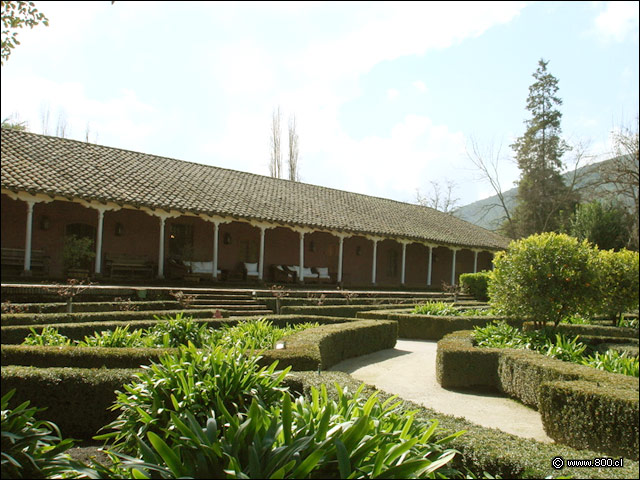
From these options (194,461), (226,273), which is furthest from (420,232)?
(194,461)

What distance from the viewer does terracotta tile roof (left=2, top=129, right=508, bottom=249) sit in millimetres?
16391

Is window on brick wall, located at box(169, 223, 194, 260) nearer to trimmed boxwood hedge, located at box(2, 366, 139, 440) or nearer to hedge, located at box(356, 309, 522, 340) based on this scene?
hedge, located at box(356, 309, 522, 340)

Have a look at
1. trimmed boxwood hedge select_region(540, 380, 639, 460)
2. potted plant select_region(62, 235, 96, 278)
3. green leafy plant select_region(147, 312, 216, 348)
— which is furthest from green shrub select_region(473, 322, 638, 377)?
potted plant select_region(62, 235, 96, 278)

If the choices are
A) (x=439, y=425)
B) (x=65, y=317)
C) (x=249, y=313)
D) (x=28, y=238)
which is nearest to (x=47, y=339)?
(x=65, y=317)

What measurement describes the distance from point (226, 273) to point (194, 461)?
1790 cm

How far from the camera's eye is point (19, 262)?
51.2 ft

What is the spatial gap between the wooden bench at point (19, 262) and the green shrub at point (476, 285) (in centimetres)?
1764

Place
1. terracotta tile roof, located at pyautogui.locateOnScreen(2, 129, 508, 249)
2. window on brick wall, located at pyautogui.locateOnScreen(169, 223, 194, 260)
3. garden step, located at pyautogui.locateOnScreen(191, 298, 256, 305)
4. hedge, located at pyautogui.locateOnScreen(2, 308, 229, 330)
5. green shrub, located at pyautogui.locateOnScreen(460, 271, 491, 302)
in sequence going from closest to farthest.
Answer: hedge, located at pyautogui.locateOnScreen(2, 308, 229, 330) → garden step, located at pyautogui.locateOnScreen(191, 298, 256, 305) → terracotta tile roof, located at pyautogui.locateOnScreen(2, 129, 508, 249) → window on brick wall, located at pyautogui.locateOnScreen(169, 223, 194, 260) → green shrub, located at pyautogui.locateOnScreen(460, 271, 491, 302)

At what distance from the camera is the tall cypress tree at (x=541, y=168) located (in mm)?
41625

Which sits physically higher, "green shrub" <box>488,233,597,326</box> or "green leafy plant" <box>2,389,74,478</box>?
"green shrub" <box>488,233,597,326</box>

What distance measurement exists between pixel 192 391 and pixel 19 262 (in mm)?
14197

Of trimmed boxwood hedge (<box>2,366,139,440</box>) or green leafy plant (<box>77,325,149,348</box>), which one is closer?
trimmed boxwood hedge (<box>2,366,139,440</box>)

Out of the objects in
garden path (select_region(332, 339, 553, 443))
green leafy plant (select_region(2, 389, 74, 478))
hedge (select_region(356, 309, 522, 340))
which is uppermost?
green leafy plant (select_region(2, 389, 74, 478))

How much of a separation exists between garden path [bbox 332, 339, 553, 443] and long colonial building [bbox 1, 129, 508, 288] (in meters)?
10.1
